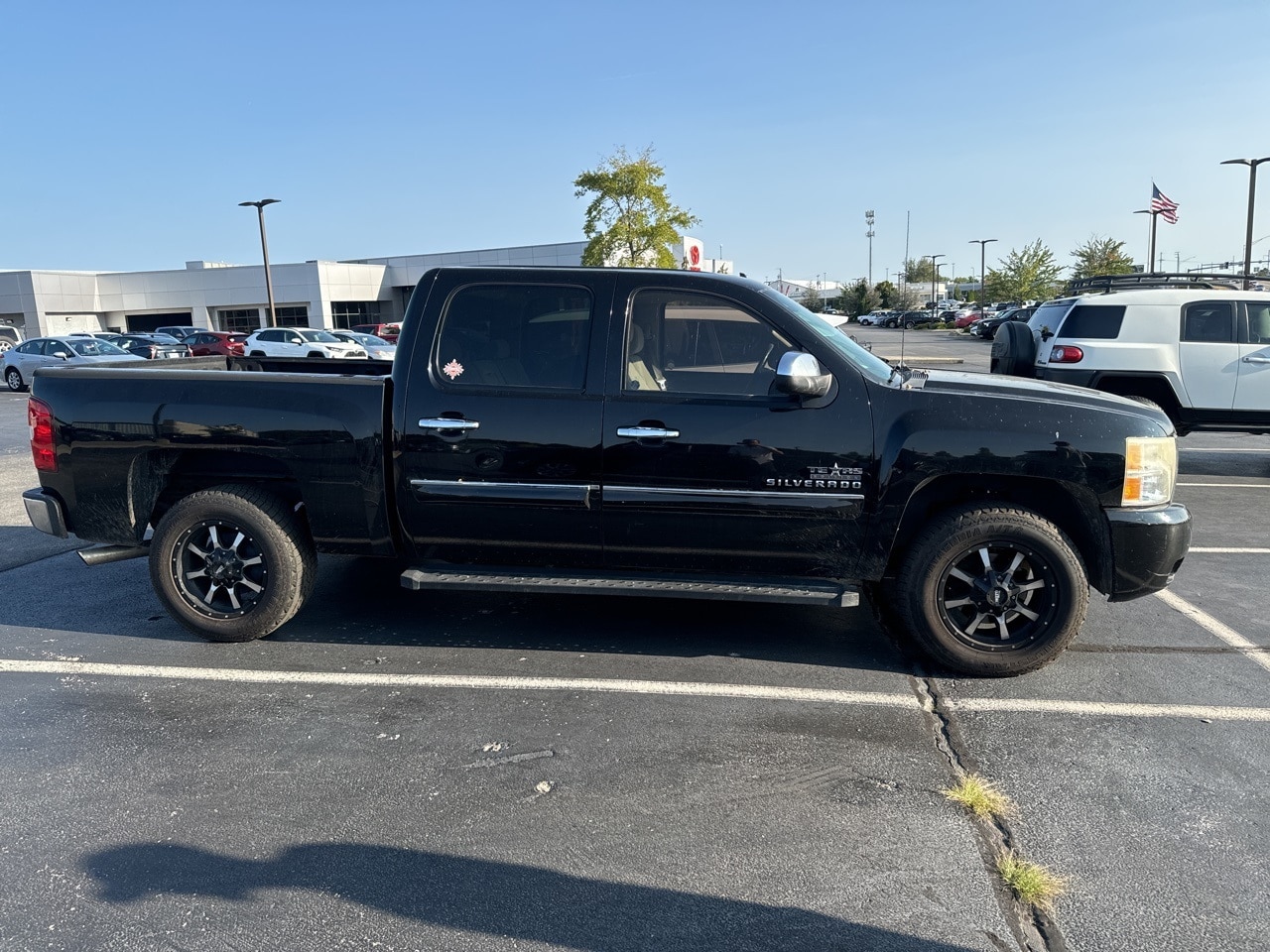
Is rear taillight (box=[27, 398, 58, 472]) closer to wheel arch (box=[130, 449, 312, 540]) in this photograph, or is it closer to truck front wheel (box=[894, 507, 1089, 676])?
wheel arch (box=[130, 449, 312, 540])

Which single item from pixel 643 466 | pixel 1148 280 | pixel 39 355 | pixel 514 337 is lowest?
pixel 643 466

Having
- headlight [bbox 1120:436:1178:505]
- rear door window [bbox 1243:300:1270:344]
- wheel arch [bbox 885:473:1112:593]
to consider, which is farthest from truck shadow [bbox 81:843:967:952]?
rear door window [bbox 1243:300:1270:344]

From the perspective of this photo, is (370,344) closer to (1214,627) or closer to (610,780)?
(1214,627)

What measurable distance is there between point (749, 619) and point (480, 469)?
1.79 m

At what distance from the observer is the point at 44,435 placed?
484 cm

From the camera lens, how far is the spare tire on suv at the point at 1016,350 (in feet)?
34.7

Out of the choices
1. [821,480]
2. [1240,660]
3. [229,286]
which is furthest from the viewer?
[229,286]

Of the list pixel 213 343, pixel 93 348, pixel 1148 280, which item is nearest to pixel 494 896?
pixel 1148 280

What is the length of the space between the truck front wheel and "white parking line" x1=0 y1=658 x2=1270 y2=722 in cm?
28

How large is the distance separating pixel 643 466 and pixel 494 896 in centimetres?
213

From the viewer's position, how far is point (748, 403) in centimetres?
435

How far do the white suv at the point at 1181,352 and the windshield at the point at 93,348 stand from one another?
23472 mm

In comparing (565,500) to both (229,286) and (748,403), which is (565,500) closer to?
(748,403)

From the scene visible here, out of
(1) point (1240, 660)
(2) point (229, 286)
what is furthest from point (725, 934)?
(2) point (229, 286)
